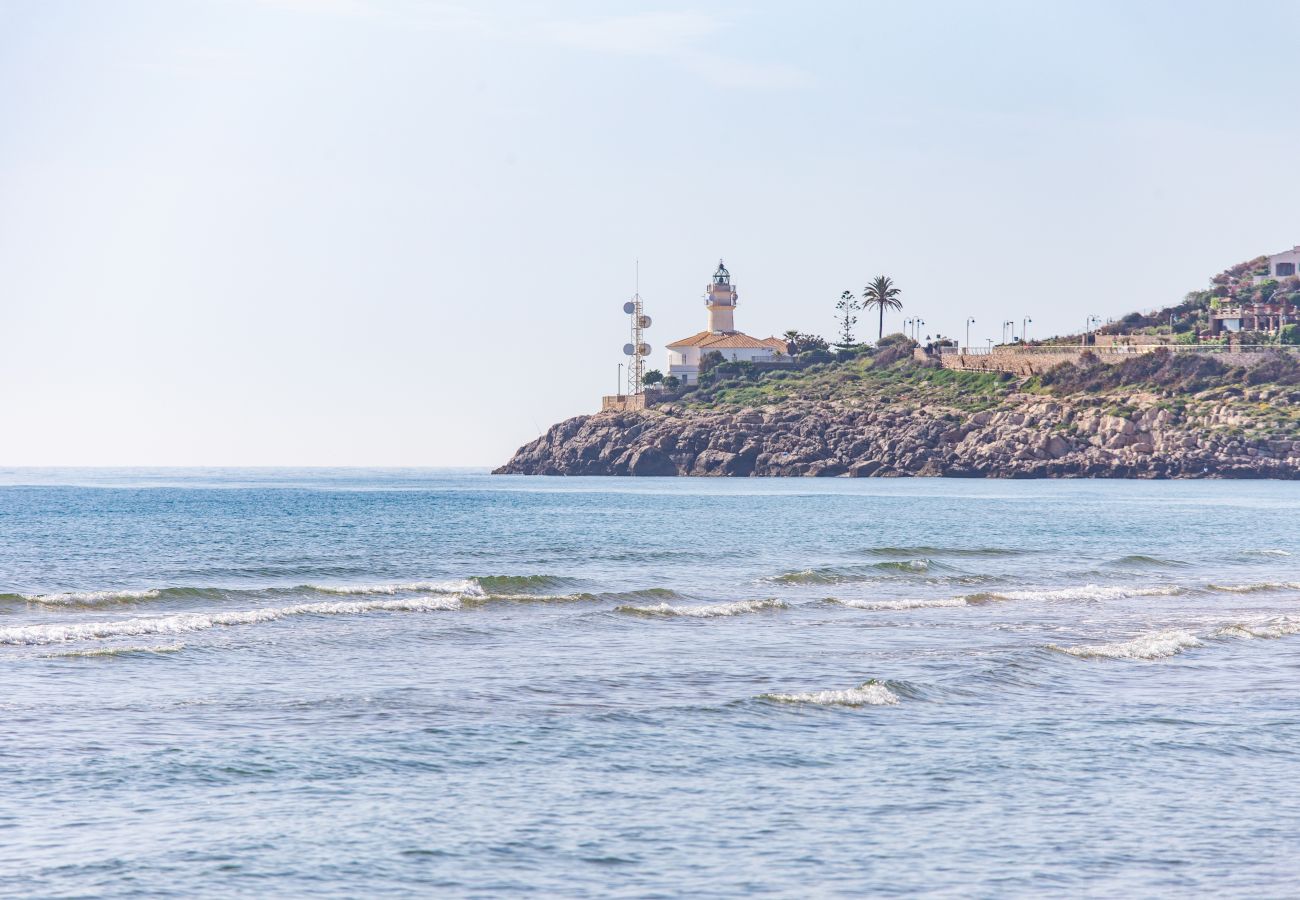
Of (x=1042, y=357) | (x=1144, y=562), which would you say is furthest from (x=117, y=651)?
(x=1042, y=357)

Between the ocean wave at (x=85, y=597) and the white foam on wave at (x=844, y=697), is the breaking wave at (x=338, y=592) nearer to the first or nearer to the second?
the ocean wave at (x=85, y=597)

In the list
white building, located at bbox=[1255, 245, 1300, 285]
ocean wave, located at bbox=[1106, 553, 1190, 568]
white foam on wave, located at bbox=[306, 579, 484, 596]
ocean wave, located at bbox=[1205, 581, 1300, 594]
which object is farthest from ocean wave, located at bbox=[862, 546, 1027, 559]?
white building, located at bbox=[1255, 245, 1300, 285]

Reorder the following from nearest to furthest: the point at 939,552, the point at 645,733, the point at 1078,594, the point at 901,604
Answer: the point at 645,733, the point at 901,604, the point at 1078,594, the point at 939,552

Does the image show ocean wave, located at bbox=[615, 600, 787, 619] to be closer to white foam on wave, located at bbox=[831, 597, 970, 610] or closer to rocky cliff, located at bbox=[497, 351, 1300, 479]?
white foam on wave, located at bbox=[831, 597, 970, 610]

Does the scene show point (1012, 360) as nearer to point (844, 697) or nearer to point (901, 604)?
point (901, 604)

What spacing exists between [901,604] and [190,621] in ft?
55.9

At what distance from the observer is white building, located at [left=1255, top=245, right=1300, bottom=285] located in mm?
194500

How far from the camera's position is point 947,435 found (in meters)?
161

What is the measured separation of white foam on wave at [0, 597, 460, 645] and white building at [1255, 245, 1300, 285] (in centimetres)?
18311

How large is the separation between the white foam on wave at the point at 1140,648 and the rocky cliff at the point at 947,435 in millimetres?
122209

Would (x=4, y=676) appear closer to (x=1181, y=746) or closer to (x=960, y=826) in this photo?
(x=960, y=826)

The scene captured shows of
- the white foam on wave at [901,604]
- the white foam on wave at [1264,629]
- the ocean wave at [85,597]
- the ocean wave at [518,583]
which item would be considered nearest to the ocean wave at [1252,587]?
the white foam on wave at [1264,629]

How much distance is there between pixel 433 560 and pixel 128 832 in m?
36.6

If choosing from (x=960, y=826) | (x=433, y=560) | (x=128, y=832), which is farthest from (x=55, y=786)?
(x=433, y=560)
